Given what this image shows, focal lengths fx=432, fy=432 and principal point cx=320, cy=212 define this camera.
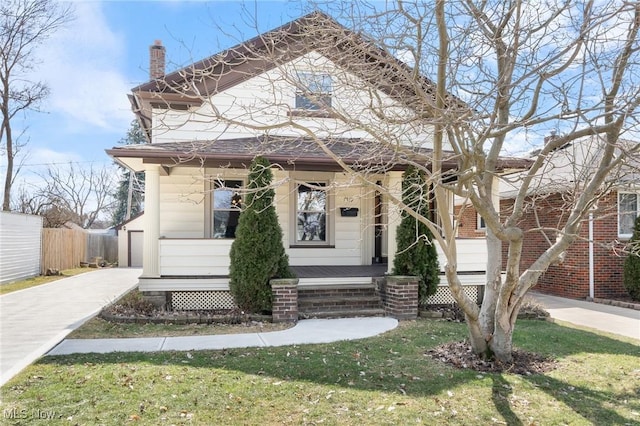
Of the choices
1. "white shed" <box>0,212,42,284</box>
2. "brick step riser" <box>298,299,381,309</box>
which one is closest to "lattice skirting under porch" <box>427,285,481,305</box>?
"brick step riser" <box>298,299,381,309</box>

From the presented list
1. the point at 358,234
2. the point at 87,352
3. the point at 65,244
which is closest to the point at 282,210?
the point at 358,234

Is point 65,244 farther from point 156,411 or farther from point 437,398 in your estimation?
point 437,398

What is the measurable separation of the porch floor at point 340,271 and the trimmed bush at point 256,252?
3.83 feet

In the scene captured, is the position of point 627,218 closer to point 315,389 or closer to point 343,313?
point 343,313

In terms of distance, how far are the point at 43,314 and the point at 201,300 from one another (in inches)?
123

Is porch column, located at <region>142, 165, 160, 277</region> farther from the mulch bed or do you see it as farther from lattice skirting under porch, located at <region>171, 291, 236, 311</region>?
the mulch bed

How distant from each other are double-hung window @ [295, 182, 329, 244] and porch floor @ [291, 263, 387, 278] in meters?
0.76

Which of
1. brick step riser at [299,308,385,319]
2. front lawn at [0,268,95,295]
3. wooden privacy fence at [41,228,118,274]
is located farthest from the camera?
wooden privacy fence at [41,228,118,274]

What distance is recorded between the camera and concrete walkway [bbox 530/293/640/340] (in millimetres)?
8016

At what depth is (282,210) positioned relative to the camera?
10312mm

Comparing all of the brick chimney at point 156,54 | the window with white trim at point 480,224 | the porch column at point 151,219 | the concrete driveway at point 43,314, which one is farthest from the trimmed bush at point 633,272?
the brick chimney at point 156,54

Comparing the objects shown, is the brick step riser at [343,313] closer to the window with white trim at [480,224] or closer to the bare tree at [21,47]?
the window with white trim at [480,224]

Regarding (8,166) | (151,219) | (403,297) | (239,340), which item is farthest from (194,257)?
(8,166)

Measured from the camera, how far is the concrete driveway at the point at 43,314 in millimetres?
5750
